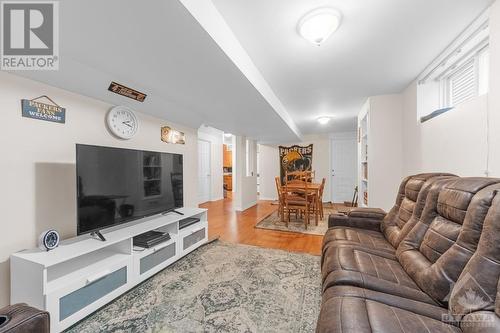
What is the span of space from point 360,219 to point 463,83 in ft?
5.91

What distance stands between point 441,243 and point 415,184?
0.75 m

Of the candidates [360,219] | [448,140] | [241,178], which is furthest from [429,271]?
[241,178]

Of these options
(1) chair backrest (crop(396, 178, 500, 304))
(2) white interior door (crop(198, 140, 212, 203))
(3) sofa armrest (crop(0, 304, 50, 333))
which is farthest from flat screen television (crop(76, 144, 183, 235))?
(2) white interior door (crop(198, 140, 212, 203))

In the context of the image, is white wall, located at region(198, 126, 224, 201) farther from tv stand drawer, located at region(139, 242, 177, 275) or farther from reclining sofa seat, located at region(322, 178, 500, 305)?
reclining sofa seat, located at region(322, 178, 500, 305)

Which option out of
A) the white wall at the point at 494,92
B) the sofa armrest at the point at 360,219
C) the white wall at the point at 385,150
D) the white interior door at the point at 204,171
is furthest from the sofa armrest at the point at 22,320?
the white interior door at the point at 204,171

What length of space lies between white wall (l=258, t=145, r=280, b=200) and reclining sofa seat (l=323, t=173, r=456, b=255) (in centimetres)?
499

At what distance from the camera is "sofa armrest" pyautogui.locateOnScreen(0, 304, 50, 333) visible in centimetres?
80

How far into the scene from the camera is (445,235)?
1246 mm

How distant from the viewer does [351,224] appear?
232 centimetres

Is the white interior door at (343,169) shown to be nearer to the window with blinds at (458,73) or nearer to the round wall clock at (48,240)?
the window with blinds at (458,73)

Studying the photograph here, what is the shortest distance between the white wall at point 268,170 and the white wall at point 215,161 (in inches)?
56.1

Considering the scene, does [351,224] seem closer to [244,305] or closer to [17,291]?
[244,305]

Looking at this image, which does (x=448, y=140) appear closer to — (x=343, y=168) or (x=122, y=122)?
(x=122, y=122)

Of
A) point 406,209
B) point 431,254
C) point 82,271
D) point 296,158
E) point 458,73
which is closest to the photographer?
point 431,254
